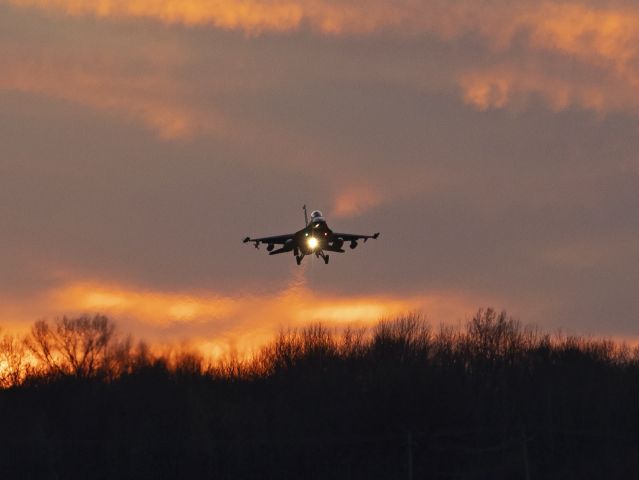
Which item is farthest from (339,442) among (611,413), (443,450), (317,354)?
(317,354)

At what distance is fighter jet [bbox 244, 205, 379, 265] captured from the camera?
7438 cm

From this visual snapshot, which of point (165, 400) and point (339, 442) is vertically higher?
point (165, 400)

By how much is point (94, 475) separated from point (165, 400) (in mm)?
19912

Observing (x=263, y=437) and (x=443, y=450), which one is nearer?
(x=443, y=450)

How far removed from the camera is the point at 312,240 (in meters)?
75.4

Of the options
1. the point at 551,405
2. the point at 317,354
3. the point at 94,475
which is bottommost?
the point at 94,475

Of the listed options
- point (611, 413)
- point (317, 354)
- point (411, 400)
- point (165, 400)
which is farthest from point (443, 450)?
point (317, 354)

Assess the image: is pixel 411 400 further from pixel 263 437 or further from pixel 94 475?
pixel 94 475

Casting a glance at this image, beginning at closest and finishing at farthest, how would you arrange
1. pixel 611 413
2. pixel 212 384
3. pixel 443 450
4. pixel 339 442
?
1. pixel 443 450
2. pixel 339 442
3. pixel 611 413
4. pixel 212 384

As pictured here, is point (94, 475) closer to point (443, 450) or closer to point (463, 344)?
point (443, 450)

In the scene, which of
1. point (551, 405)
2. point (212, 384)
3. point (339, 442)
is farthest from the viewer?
point (212, 384)

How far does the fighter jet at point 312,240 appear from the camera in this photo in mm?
74375

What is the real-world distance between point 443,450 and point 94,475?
17.4m

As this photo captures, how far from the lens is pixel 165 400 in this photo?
89.9m
